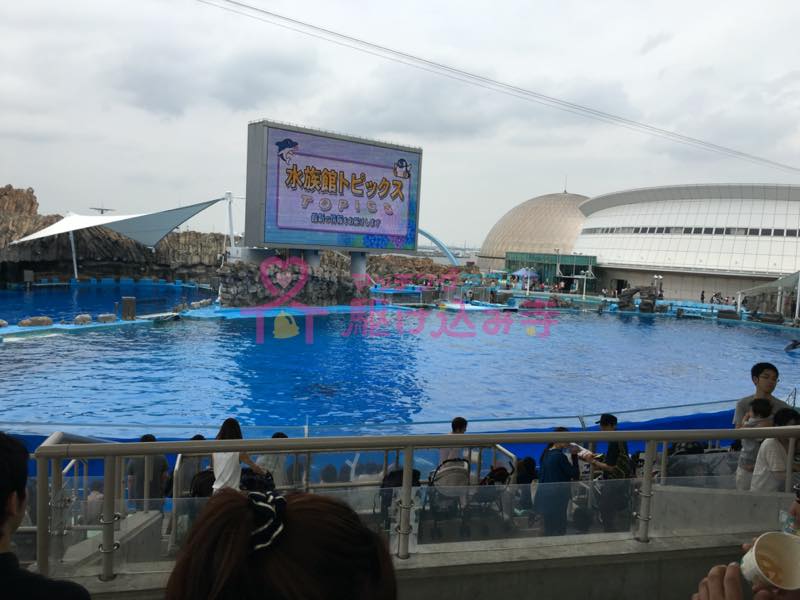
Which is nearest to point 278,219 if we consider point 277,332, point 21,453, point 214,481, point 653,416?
point 277,332

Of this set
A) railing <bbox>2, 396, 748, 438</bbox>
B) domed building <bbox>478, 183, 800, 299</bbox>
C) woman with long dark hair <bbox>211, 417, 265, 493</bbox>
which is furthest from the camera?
domed building <bbox>478, 183, 800, 299</bbox>

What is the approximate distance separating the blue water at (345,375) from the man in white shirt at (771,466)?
4975 mm

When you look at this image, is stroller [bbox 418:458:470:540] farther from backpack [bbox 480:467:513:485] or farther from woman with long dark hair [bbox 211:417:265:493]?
backpack [bbox 480:467:513:485]

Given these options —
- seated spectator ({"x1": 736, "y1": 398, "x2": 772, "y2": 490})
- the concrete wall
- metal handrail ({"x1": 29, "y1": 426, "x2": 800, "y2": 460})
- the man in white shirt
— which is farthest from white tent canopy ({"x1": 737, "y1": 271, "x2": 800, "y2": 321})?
the concrete wall

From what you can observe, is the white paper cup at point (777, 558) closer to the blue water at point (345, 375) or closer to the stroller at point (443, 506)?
the stroller at point (443, 506)

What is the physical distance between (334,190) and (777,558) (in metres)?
30.2

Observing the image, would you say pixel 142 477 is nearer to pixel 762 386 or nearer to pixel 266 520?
pixel 266 520

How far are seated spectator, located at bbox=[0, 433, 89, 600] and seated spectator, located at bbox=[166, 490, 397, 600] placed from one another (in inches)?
25.9

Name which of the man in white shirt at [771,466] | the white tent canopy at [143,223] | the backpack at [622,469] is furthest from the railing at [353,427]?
the white tent canopy at [143,223]

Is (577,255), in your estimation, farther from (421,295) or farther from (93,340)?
(93,340)

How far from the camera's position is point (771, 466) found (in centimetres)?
331

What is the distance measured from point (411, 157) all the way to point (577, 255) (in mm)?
27567

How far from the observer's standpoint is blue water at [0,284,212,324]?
2430 cm

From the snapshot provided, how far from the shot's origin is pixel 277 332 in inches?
875
